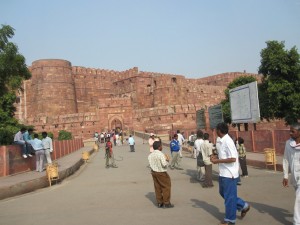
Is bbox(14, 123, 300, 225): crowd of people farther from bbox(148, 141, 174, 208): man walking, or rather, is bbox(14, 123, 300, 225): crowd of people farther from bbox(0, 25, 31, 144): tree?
bbox(0, 25, 31, 144): tree

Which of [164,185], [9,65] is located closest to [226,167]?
[164,185]

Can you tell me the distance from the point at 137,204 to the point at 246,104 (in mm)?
8366

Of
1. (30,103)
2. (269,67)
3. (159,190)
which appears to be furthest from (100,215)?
(30,103)

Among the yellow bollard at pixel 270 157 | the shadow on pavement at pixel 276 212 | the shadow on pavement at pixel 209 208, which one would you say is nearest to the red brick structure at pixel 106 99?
the yellow bollard at pixel 270 157

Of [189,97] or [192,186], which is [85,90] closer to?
[189,97]

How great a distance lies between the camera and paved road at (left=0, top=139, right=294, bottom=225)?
178 inches

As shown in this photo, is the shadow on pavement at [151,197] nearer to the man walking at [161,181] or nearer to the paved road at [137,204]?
the paved road at [137,204]

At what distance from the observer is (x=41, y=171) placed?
31.2 feet

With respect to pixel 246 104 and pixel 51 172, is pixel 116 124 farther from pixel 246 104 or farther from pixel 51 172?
pixel 51 172

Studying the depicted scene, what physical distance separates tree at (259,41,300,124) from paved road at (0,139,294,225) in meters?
12.5

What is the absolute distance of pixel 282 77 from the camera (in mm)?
20062

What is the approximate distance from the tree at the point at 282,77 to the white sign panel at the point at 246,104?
22.4ft

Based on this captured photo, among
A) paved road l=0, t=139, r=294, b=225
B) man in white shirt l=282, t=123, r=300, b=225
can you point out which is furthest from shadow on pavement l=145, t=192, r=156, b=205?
man in white shirt l=282, t=123, r=300, b=225

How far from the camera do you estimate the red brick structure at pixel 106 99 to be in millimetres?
35406
